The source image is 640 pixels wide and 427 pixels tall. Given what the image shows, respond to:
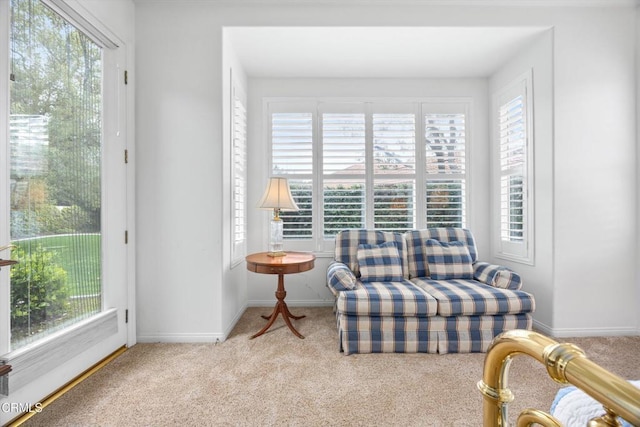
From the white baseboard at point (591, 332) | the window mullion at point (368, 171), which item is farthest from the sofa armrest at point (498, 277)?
the window mullion at point (368, 171)

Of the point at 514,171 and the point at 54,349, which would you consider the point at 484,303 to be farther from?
the point at 54,349

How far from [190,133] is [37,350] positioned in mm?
1740

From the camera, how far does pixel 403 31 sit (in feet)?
8.93

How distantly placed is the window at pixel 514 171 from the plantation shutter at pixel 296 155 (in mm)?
A: 2056

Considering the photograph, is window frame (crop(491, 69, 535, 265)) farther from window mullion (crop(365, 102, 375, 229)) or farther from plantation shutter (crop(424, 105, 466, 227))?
window mullion (crop(365, 102, 375, 229))

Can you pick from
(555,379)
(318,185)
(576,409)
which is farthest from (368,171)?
(555,379)

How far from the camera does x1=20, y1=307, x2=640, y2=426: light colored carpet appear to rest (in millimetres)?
1653

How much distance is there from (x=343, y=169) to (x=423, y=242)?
3.89ft

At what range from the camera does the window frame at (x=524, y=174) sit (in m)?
2.91

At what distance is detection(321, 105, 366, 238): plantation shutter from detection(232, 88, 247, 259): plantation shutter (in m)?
0.88

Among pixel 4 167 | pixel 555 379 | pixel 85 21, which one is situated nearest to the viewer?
pixel 555 379

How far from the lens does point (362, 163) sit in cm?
357

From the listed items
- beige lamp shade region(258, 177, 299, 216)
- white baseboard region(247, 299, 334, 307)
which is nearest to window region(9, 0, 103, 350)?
beige lamp shade region(258, 177, 299, 216)

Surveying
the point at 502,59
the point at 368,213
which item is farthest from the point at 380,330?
the point at 502,59
